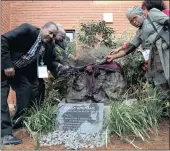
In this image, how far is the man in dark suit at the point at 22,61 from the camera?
473 centimetres

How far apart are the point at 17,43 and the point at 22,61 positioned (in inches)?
10.2

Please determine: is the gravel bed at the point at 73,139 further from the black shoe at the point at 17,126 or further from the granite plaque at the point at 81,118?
the black shoe at the point at 17,126

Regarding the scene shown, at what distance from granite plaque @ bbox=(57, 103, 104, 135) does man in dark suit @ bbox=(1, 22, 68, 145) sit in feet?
2.06

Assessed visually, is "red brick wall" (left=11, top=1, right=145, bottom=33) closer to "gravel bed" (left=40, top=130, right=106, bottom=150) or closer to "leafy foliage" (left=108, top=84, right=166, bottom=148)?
"leafy foliage" (left=108, top=84, right=166, bottom=148)

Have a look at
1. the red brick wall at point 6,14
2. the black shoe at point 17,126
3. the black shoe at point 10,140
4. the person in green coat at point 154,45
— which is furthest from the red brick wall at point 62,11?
the black shoe at point 10,140

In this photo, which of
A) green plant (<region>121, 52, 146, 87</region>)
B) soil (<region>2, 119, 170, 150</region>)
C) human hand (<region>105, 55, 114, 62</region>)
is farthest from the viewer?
green plant (<region>121, 52, 146, 87</region>)

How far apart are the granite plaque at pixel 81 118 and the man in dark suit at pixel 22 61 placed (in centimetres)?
63

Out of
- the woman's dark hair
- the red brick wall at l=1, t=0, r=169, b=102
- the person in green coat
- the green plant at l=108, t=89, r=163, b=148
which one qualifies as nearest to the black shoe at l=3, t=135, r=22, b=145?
the green plant at l=108, t=89, r=163, b=148

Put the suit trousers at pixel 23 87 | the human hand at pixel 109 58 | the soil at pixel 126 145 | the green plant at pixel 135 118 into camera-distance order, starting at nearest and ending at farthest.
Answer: the soil at pixel 126 145 < the green plant at pixel 135 118 < the suit trousers at pixel 23 87 < the human hand at pixel 109 58

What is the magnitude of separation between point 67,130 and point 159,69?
4.86 ft

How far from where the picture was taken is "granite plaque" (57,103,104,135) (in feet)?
15.6

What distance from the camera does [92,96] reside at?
5.37m

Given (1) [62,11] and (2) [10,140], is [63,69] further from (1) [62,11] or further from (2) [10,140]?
(1) [62,11]

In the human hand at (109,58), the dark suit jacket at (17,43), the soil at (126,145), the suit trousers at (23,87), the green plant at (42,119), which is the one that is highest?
the dark suit jacket at (17,43)
